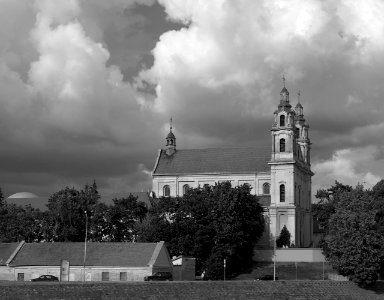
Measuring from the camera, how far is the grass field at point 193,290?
180ft

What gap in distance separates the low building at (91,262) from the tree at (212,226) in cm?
1757

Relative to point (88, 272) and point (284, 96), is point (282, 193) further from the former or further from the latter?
point (88, 272)

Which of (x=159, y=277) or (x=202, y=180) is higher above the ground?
(x=202, y=180)

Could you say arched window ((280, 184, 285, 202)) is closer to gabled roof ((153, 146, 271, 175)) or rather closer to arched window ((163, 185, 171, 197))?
gabled roof ((153, 146, 271, 175))

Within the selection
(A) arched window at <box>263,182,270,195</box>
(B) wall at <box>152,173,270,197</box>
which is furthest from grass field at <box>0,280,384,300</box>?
(B) wall at <box>152,173,270,197</box>

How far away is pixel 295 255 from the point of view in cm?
10150

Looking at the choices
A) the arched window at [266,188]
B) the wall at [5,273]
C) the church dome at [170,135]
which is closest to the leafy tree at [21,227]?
the wall at [5,273]

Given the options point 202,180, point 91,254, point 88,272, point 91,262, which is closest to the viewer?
point 88,272

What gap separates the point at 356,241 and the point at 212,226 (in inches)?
1033

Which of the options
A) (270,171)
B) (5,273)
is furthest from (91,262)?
(270,171)

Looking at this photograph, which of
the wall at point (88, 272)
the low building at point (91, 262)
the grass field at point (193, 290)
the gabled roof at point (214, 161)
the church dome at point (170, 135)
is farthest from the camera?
the church dome at point (170, 135)

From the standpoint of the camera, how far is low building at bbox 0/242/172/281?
71812mm

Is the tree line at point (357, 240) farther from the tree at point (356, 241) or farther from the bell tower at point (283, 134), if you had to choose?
the bell tower at point (283, 134)

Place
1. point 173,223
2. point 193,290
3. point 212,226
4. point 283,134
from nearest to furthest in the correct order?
point 193,290, point 212,226, point 173,223, point 283,134
